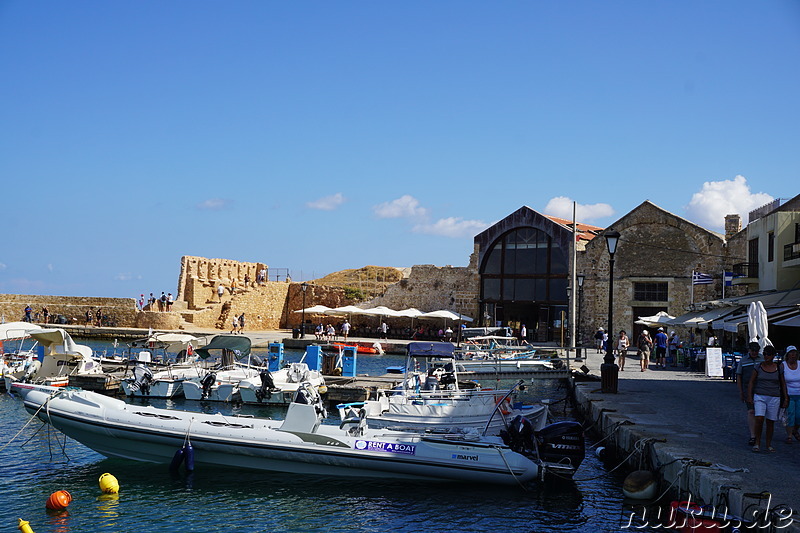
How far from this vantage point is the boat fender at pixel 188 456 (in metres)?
12.9

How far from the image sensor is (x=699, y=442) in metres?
11.6

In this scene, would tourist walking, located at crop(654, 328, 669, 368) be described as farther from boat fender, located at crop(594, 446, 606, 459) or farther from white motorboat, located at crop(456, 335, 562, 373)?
boat fender, located at crop(594, 446, 606, 459)

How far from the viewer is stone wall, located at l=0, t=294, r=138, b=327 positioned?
168 ft

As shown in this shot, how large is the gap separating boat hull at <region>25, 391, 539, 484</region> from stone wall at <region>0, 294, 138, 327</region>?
126ft

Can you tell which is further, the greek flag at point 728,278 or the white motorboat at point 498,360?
the greek flag at point 728,278

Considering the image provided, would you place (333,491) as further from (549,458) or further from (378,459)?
(549,458)

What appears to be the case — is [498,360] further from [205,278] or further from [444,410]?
[205,278]

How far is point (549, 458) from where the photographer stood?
12305 millimetres

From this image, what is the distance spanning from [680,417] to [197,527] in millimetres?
8865

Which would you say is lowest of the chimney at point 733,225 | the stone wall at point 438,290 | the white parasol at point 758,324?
the white parasol at point 758,324

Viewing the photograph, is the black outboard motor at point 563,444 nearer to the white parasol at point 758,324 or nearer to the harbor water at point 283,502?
the harbor water at point 283,502

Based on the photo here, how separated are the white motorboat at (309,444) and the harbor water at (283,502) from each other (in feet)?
0.72

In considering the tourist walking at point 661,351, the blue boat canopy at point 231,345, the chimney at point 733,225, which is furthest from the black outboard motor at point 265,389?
the chimney at point 733,225

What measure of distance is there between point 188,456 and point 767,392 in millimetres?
9106
